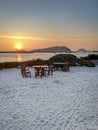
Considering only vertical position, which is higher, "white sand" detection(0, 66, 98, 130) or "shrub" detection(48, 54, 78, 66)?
"shrub" detection(48, 54, 78, 66)

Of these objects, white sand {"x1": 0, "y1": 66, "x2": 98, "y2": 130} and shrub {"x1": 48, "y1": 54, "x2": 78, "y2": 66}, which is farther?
shrub {"x1": 48, "y1": 54, "x2": 78, "y2": 66}

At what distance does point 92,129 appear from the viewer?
16.0ft

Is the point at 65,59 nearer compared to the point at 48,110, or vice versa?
the point at 48,110

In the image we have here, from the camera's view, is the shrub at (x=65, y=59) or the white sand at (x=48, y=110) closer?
the white sand at (x=48, y=110)

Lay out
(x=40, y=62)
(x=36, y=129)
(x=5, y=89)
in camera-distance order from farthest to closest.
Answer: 1. (x=40, y=62)
2. (x=5, y=89)
3. (x=36, y=129)

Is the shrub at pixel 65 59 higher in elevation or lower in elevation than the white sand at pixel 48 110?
higher

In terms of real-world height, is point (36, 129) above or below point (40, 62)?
below

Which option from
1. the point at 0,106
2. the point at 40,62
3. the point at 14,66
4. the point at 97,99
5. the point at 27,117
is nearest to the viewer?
the point at 27,117

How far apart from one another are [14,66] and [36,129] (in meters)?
15.8

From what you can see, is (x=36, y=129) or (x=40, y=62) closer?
(x=36, y=129)

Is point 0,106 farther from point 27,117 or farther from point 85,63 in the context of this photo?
point 85,63

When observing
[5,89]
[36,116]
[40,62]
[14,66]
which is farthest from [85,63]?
[36,116]

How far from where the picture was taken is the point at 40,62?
73.8ft

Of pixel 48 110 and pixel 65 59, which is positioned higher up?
pixel 65 59
